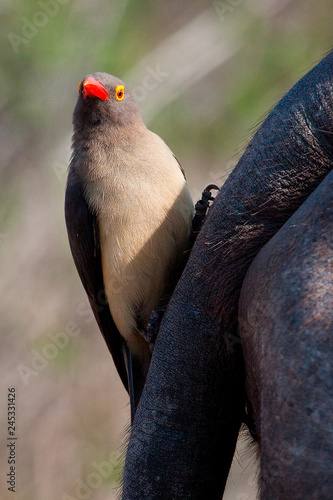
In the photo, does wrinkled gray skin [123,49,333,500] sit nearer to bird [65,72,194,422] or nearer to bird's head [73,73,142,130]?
bird [65,72,194,422]

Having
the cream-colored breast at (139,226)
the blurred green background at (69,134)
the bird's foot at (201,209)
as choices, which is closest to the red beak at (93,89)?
the cream-colored breast at (139,226)

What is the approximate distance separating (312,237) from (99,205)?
5.93ft

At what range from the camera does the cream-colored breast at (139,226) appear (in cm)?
315

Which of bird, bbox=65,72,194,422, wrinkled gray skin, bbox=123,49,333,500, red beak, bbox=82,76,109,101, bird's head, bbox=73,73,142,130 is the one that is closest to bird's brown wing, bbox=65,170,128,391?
bird, bbox=65,72,194,422

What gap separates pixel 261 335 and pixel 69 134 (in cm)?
686

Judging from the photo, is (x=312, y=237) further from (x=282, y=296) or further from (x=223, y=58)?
(x=223, y=58)

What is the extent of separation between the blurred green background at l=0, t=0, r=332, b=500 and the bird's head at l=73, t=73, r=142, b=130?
122 inches

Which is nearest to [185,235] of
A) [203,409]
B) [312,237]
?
[203,409]

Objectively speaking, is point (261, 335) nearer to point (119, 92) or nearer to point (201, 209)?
point (201, 209)

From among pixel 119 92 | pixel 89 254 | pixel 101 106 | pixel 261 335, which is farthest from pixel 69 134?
pixel 261 335

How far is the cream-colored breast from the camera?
10.3ft

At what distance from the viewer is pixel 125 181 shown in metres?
3.24

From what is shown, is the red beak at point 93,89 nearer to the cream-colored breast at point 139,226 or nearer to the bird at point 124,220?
the bird at point 124,220

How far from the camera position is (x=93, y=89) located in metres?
3.67
